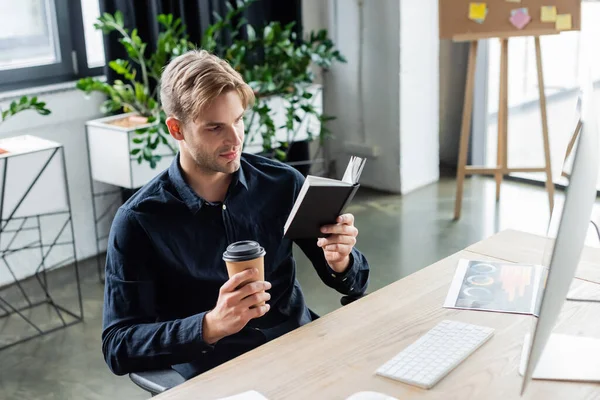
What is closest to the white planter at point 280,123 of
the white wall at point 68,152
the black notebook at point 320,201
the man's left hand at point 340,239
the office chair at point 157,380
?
the white wall at point 68,152

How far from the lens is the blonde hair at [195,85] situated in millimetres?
1853

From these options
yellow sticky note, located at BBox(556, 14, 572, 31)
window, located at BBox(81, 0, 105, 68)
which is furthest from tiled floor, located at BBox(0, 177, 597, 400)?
window, located at BBox(81, 0, 105, 68)

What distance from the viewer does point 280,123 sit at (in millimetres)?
4496

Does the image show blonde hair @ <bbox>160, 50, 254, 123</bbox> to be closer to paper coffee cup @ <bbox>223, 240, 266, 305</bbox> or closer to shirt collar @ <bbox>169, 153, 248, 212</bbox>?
shirt collar @ <bbox>169, 153, 248, 212</bbox>

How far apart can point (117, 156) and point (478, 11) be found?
1.97 metres

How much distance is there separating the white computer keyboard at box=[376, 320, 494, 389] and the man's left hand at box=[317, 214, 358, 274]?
28 centimetres

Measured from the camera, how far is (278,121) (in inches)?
176

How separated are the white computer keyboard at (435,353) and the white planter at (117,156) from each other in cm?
231

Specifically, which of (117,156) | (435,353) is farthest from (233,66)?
(435,353)

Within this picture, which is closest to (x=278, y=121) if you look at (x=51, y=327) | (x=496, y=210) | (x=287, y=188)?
(x=496, y=210)

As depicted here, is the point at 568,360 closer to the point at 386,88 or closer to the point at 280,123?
the point at 280,123

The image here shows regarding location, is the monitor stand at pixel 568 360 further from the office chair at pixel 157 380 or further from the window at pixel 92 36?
the window at pixel 92 36

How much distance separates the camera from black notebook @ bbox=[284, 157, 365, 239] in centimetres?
164

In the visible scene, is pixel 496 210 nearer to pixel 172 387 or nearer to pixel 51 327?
pixel 51 327
